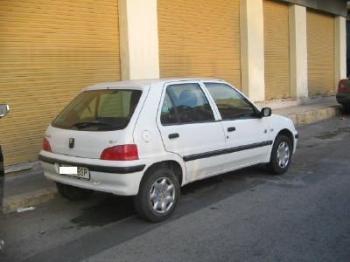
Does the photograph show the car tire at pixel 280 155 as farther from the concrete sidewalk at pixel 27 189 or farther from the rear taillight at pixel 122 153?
the concrete sidewalk at pixel 27 189

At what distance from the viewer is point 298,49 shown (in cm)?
1900

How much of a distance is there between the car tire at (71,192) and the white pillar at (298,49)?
42.4 feet

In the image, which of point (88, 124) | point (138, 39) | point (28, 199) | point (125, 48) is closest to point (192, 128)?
point (88, 124)

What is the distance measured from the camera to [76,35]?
Answer: 10.2 metres

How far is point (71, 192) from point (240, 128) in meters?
2.31

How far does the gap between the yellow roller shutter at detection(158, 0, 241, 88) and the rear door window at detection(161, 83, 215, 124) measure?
5.60 m

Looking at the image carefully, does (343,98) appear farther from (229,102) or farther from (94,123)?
(94,123)

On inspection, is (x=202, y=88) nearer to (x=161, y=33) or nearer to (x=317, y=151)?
(x=317, y=151)

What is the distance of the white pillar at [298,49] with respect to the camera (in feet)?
61.5

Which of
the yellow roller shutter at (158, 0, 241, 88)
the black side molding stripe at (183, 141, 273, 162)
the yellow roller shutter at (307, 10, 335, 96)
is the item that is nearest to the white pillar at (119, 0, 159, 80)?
the yellow roller shutter at (158, 0, 241, 88)

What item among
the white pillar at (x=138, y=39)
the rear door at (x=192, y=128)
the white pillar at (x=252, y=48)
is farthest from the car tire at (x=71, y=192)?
the white pillar at (x=252, y=48)

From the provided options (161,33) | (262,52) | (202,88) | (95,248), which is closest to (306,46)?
(262,52)

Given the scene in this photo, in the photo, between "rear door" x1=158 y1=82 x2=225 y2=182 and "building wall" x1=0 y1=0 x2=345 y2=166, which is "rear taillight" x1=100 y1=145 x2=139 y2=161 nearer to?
"rear door" x1=158 y1=82 x2=225 y2=182

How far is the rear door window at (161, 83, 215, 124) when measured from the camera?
6.48m
